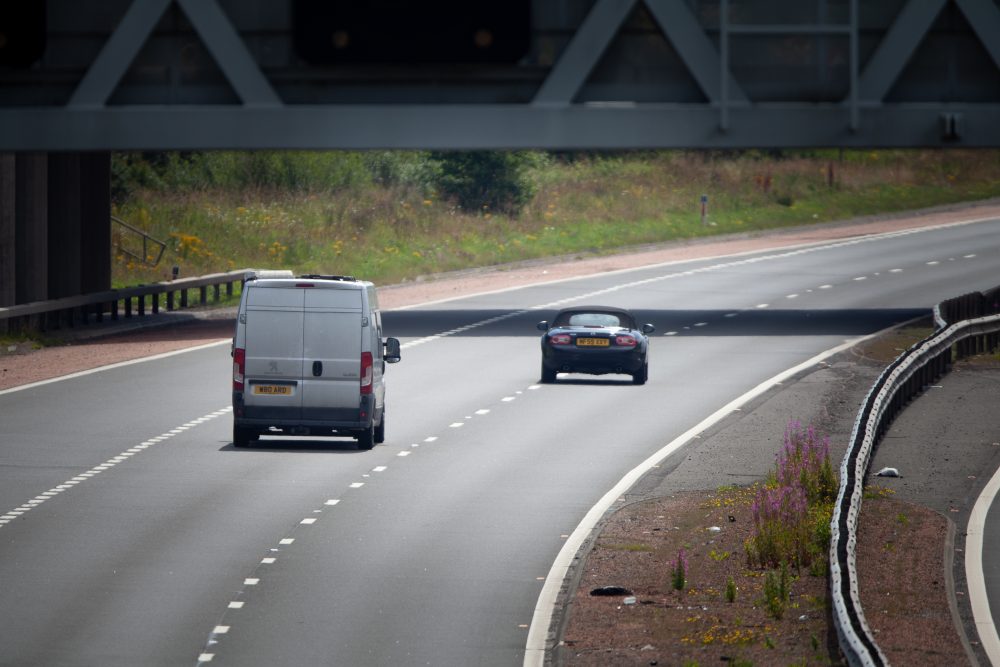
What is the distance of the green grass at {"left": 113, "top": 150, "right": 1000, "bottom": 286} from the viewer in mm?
56312

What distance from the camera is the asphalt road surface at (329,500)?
1402 cm

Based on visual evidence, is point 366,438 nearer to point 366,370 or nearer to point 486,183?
point 366,370

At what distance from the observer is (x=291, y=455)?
2341cm

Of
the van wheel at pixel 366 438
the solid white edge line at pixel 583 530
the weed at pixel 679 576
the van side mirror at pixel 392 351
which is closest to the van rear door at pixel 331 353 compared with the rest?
the van wheel at pixel 366 438

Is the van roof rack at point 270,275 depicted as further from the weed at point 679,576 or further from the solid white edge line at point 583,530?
the weed at point 679,576

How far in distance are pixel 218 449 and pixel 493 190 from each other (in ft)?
147

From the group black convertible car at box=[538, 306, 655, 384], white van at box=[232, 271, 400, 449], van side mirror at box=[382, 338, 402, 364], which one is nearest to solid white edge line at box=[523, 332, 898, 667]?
black convertible car at box=[538, 306, 655, 384]

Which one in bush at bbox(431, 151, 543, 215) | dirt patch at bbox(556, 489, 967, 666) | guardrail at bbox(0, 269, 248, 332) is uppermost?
bush at bbox(431, 151, 543, 215)

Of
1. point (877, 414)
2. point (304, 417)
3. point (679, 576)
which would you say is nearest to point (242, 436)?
point (304, 417)

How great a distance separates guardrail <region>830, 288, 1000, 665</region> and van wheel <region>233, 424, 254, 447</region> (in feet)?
25.5

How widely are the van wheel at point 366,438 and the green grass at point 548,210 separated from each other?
28.8 m

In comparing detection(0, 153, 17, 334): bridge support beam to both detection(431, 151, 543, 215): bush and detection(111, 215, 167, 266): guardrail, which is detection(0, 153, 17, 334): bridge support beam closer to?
detection(111, 215, 167, 266): guardrail

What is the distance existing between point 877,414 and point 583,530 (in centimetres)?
681

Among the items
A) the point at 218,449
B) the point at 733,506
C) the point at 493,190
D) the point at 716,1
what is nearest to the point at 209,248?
the point at 493,190
